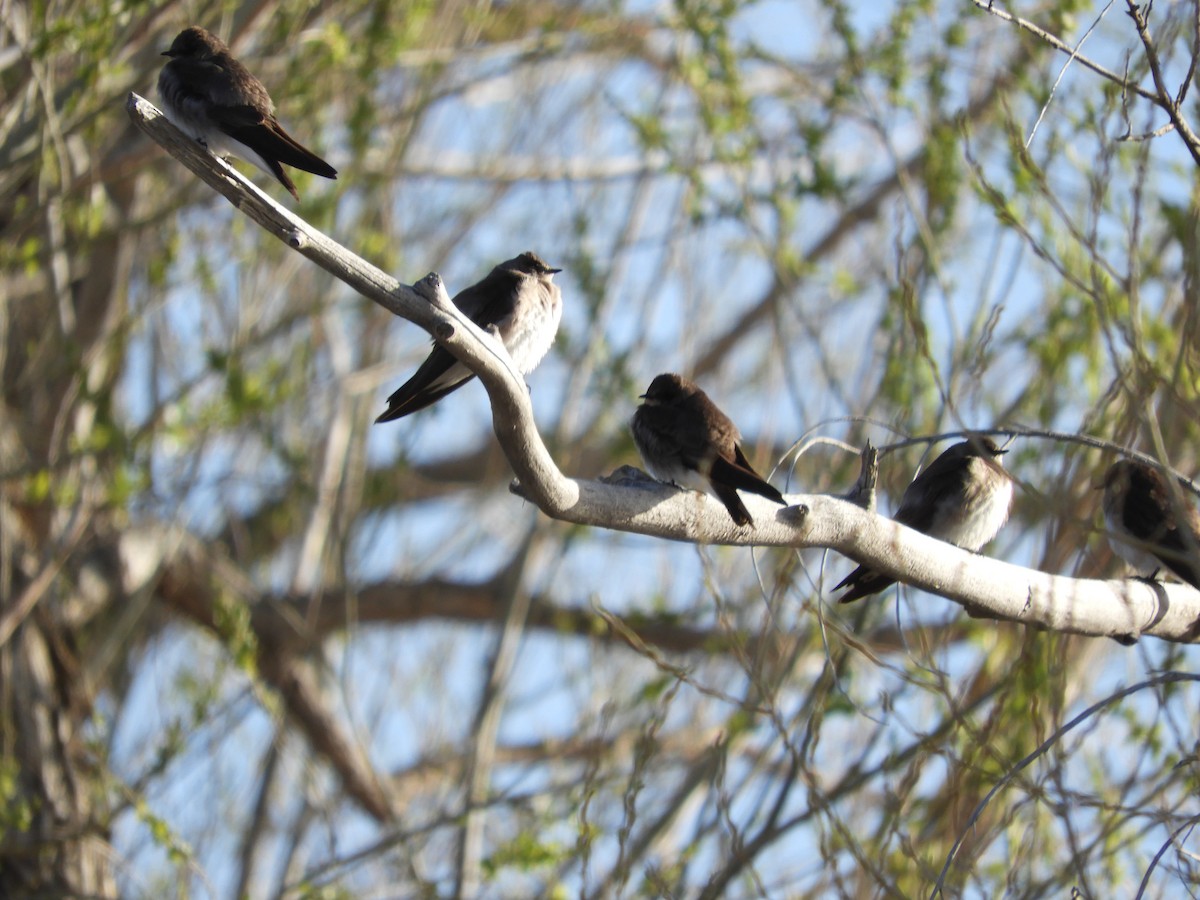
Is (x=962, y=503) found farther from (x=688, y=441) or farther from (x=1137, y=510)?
(x=688, y=441)

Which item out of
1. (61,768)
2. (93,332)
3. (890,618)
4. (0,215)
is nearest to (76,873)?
(61,768)

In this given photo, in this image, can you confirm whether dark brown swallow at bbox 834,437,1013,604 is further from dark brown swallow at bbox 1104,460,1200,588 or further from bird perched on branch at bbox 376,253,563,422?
bird perched on branch at bbox 376,253,563,422

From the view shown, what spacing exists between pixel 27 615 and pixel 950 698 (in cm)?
571

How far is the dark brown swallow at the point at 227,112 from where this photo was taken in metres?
3.83

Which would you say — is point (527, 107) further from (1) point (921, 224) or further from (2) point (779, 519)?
(2) point (779, 519)

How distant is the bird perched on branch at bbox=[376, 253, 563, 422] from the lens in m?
4.57

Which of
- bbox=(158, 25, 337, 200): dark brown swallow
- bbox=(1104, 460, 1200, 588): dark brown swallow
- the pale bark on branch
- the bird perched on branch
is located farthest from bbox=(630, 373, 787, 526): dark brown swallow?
bbox=(1104, 460, 1200, 588): dark brown swallow

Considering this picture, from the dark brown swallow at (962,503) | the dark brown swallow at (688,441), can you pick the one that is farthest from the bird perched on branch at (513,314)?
the dark brown swallow at (962,503)

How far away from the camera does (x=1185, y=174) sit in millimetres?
6430

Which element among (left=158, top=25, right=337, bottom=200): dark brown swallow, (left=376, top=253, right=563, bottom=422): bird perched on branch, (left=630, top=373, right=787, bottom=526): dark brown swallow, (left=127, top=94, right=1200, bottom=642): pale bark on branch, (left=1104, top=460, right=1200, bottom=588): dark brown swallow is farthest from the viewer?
(left=1104, top=460, right=1200, bottom=588): dark brown swallow

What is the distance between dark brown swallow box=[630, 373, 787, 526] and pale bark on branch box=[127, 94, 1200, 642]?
0.11m

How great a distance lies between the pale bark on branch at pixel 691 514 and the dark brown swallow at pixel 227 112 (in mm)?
733

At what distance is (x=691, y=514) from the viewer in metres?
3.45

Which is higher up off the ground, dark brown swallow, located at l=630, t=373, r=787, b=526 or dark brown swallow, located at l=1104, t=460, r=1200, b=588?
dark brown swallow, located at l=1104, t=460, r=1200, b=588
